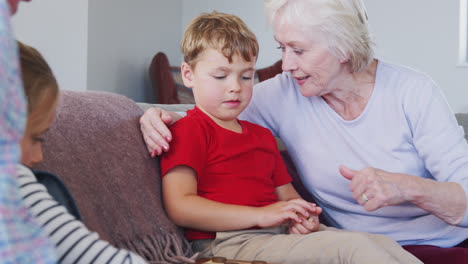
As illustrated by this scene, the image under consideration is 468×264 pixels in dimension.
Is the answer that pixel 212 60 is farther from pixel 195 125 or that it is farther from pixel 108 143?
pixel 108 143

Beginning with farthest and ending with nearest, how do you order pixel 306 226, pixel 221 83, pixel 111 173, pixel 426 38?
pixel 426 38 → pixel 221 83 → pixel 306 226 → pixel 111 173

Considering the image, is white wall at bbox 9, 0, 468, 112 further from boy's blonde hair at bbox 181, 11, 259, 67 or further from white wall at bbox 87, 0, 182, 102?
boy's blonde hair at bbox 181, 11, 259, 67

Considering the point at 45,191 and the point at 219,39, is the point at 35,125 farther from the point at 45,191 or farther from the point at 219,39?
the point at 219,39

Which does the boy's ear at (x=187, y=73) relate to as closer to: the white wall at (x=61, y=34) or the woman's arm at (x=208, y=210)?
the woman's arm at (x=208, y=210)

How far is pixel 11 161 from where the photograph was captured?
51cm

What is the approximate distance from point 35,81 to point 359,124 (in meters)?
1.13

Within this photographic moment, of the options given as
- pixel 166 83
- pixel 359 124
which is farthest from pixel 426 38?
pixel 359 124

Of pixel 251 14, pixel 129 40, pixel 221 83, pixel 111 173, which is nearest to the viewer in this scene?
pixel 111 173

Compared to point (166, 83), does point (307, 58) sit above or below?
above

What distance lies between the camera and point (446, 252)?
1530 millimetres

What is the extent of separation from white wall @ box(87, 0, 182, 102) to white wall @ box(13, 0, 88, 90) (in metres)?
0.06

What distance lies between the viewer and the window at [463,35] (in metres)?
4.68

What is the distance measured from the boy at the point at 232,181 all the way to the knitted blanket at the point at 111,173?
0.06 m

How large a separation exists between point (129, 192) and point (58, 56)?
2195 mm
